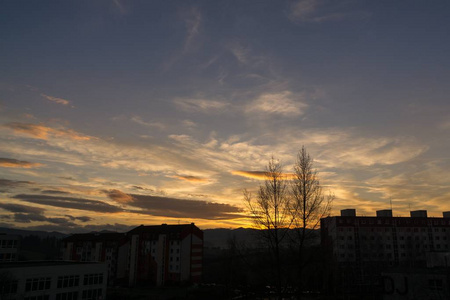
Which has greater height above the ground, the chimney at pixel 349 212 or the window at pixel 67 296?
the chimney at pixel 349 212

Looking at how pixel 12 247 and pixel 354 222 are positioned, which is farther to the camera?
pixel 354 222

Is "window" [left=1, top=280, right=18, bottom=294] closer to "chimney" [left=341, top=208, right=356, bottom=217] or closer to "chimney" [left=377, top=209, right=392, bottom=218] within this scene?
"chimney" [left=341, top=208, right=356, bottom=217]

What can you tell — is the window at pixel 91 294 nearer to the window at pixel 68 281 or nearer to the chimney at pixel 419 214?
the window at pixel 68 281

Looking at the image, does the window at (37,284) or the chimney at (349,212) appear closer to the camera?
the window at (37,284)

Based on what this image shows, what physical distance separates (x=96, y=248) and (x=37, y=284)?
4958 cm

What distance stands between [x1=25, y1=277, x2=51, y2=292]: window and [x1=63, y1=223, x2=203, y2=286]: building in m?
39.3

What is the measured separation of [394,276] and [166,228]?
188 feet

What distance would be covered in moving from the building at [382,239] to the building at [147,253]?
36655 mm

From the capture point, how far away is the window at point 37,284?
1597 inches

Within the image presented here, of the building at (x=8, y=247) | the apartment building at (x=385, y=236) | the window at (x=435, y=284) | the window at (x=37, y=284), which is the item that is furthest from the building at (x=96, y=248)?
the window at (x=435, y=284)

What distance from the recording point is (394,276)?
4766 centimetres

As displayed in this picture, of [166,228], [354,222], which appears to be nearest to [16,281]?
[166,228]

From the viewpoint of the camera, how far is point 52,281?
1730 inches

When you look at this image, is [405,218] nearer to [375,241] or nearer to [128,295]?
[375,241]
